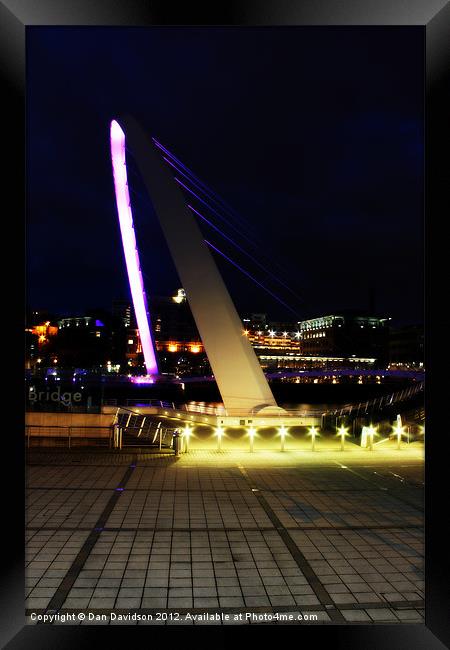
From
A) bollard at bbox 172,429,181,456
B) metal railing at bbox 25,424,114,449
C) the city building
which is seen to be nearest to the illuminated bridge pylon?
metal railing at bbox 25,424,114,449

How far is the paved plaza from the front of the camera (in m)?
4.57

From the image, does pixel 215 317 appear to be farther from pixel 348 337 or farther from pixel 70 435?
pixel 348 337

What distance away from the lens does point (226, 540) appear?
615cm

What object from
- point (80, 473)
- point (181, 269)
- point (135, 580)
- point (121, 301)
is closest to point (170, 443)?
point (80, 473)

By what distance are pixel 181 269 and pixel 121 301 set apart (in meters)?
116

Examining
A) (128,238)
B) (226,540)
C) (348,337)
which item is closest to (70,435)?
(226,540)

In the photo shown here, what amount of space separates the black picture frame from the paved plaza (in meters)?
0.66

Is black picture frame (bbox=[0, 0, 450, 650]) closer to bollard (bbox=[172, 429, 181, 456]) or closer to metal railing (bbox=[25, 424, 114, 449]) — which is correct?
bollard (bbox=[172, 429, 181, 456])

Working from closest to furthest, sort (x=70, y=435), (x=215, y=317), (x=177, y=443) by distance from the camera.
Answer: (x=177, y=443), (x=70, y=435), (x=215, y=317)

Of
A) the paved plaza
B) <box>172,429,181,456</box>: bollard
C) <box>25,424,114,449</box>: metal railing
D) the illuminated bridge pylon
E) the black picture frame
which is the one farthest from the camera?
the illuminated bridge pylon
